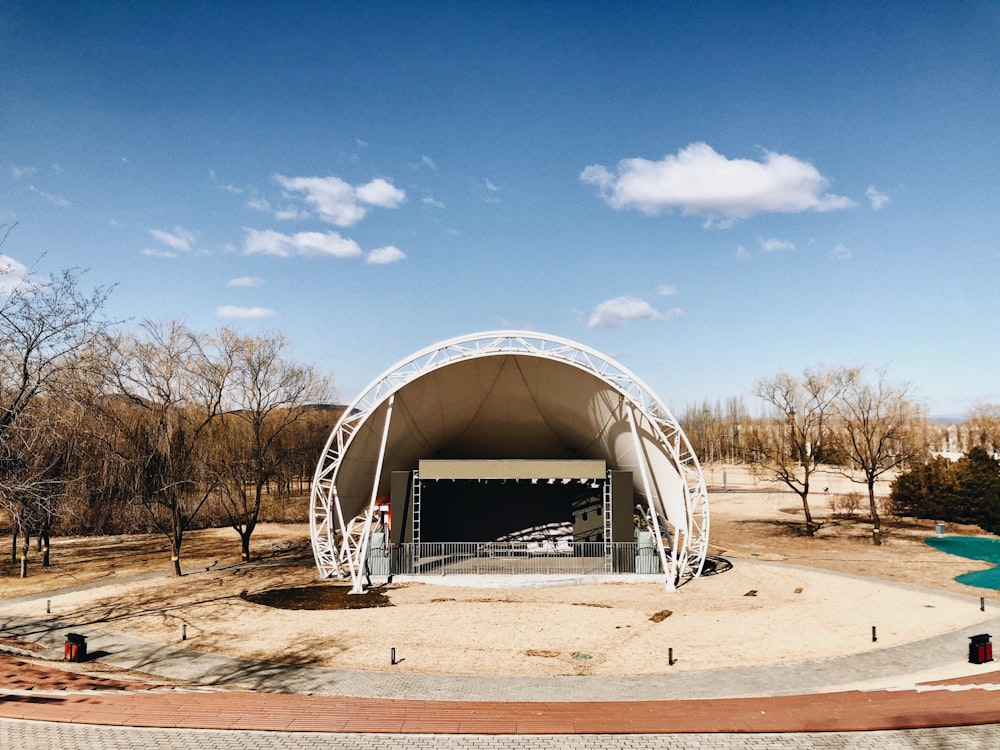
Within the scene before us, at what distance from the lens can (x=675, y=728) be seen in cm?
1218

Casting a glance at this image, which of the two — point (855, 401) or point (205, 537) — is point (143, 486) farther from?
point (855, 401)

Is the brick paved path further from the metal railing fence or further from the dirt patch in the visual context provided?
the metal railing fence

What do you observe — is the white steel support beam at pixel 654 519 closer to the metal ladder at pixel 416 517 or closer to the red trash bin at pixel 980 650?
the metal ladder at pixel 416 517

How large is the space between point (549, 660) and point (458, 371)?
13.3 metres

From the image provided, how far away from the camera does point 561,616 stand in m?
21.4

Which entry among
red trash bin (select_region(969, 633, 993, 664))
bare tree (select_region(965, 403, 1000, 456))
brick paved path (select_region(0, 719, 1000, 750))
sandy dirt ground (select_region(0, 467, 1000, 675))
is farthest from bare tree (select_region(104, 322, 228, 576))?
bare tree (select_region(965, 403, 1000, 456))

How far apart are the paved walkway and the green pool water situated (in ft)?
43.3

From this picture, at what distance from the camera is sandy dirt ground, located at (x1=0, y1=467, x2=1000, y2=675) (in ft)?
56.5

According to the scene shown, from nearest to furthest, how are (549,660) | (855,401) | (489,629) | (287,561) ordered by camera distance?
(549,660), (489,629), (287,561), (855,401)

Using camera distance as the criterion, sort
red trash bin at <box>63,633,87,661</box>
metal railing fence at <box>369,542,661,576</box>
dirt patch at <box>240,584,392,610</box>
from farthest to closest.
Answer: metal railing fence at <box>369,542,661,576</box>, dirt patch at <box>240,584,392,610</box>, red trash bin at <box>63,633,87,661</box>

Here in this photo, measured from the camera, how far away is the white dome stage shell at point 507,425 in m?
25.2

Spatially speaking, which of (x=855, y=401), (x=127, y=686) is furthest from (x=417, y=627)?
(x=855, y=401)

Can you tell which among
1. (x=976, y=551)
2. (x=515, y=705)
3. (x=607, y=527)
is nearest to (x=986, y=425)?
(x=976, y=551)

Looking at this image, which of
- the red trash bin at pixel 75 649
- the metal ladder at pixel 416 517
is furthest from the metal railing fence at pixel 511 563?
the red trash bin at pixel 75 649
